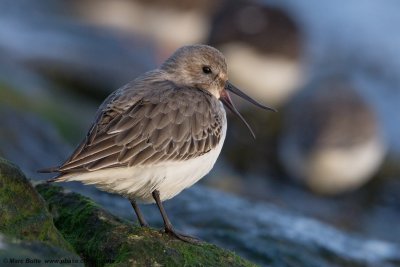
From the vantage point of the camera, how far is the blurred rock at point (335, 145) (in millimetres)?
13469

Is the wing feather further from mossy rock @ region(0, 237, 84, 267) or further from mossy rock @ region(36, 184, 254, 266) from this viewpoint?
mossy rock @ region(0, 237, 84, 267)

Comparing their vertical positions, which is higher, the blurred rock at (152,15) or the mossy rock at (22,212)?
the blurred rock at (152,15)

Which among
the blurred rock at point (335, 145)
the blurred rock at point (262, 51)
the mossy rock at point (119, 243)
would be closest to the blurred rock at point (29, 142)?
the mossy rock at point (119, 243)

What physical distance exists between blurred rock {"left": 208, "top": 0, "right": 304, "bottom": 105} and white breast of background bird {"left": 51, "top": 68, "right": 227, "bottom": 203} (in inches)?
400

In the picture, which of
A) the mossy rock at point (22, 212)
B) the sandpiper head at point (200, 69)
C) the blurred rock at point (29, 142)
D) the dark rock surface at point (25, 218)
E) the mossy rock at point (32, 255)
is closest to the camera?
the mossy rock at point (32, 255)

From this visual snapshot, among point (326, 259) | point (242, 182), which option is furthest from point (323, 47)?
point (326, 259)

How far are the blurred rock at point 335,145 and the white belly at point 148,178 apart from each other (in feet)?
24.3

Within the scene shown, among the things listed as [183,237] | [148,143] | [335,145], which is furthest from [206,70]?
[335,145]

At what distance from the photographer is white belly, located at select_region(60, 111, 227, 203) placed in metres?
5.78

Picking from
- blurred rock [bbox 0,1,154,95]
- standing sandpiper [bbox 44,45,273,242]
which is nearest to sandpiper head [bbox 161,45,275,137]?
standing sandpiper [bbox 44,45,273,242]

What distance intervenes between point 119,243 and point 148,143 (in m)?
0.85

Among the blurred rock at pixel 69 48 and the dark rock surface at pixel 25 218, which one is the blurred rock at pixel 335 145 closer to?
the blurred rock at pixel 69 48

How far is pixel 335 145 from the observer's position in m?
13.5

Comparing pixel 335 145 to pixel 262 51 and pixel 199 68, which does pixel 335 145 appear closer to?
pixel 262 51
